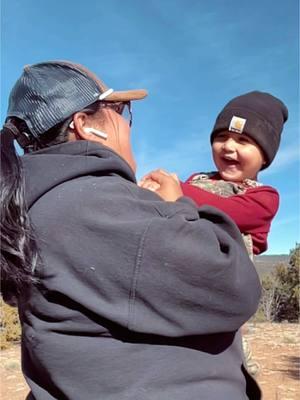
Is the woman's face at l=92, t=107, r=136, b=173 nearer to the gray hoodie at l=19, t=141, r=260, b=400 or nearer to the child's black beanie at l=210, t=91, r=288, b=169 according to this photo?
the gray hoodie at l=19, t=141, r=260, b=400

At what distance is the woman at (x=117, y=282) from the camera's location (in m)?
1.09

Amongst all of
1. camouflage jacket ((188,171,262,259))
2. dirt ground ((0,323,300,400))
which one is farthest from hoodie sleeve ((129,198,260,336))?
dirt ground ((0,323,300,400))

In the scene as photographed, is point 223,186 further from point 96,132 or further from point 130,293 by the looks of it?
point 130,293

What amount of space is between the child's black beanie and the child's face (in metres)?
0.03

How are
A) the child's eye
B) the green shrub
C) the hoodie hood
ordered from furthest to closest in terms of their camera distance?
1. the green shrub
2. the child's eye
3. the hoodie hood

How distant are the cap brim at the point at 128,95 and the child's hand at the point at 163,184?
0.22 m

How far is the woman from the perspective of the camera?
109 centimetres

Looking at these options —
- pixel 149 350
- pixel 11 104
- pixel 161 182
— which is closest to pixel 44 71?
pixel 11 104

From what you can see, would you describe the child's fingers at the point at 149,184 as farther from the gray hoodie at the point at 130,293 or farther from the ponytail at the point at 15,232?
the ponytail at the point at 15,232

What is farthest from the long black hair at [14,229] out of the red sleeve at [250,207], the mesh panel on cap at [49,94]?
the red sleeve at [250,207]

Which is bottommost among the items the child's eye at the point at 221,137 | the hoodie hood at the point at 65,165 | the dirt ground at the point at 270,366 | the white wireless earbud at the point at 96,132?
the dirt ground at the point at 270,366

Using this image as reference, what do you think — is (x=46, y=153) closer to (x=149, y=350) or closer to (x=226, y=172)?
A: (x=149, y=350)

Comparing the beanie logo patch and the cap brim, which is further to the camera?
the beanie logo patch

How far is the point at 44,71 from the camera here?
4.45 feet
